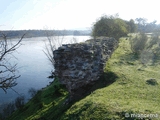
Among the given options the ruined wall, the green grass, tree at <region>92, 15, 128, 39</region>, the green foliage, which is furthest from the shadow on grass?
tree at <region>92, 15, 128, 39</region>

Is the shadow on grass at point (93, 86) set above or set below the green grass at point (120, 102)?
below

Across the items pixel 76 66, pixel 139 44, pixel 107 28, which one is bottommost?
pixel 76 66

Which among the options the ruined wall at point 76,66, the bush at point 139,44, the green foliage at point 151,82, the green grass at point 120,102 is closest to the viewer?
the green grass at point 120,102

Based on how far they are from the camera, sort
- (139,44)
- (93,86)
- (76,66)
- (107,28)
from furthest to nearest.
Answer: (107,28) < (139,44) < (93,86) < (76,66)

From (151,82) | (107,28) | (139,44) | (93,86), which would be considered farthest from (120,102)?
(107,28)

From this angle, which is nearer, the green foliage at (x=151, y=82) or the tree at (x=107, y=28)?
the green foliage at (x=151, y=82)

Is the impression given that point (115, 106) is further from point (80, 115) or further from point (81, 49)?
point (81, 49)

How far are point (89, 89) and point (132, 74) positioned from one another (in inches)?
188

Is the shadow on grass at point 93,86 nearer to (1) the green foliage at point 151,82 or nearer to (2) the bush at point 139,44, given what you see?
(1) the green foliage at point 151,82

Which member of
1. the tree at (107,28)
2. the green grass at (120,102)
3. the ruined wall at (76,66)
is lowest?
the green grass at (120,102)

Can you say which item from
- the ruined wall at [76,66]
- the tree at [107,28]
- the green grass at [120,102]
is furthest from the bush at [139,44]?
the ruined wall at [76,66]

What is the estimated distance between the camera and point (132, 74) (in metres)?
16.5

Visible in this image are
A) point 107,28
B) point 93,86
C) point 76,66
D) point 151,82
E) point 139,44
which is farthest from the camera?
point 107,28

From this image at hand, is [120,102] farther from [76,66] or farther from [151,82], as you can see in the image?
[76,66]
